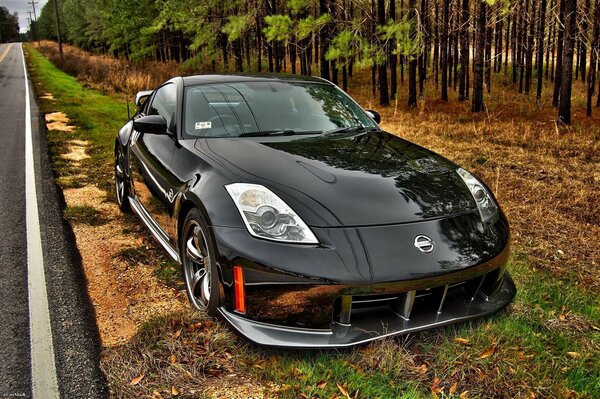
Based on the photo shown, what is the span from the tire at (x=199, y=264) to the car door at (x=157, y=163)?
14.1 inches

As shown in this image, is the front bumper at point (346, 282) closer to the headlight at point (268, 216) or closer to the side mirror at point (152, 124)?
the headlight at point (268, 216)

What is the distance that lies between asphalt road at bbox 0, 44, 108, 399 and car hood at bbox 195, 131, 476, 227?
138cm

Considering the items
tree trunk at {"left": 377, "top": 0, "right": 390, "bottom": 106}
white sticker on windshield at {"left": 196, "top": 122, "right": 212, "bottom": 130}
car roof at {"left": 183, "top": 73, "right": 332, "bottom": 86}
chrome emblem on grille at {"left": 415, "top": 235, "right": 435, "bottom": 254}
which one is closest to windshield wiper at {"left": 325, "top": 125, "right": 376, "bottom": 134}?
car roof at {"left": 183, "top": 73, "right": 332, "bottom": 86}

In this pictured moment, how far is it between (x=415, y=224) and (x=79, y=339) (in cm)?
214

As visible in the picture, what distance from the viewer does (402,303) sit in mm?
2535

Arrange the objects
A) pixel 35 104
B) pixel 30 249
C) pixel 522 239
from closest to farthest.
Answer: pixel 30 249 → pixel 522 239 → pixel 35 104

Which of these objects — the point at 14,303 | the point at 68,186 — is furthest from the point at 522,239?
the point at 68,186

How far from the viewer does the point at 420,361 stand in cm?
270

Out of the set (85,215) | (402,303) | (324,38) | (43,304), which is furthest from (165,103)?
(324,38)

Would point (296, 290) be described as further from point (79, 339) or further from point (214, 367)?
point (79, 339)

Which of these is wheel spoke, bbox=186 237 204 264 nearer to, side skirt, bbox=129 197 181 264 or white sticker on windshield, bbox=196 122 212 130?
side skirt, bbox=129 197 181 264

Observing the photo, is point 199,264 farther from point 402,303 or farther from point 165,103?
point 165,103

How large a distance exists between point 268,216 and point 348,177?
594mm

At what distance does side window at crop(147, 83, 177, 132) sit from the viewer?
4.12 meters
